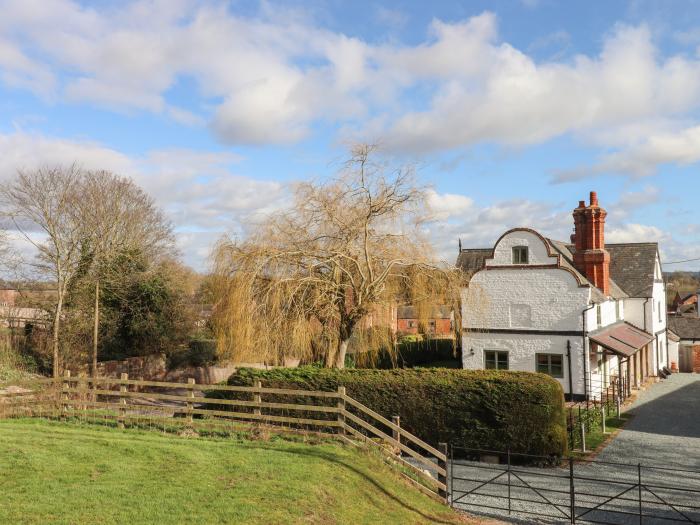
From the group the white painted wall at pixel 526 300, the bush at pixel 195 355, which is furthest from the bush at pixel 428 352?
the bush at pixel 195 355

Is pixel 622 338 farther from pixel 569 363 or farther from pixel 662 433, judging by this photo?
pixel 662 433

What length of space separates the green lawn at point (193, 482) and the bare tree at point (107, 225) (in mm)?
16575

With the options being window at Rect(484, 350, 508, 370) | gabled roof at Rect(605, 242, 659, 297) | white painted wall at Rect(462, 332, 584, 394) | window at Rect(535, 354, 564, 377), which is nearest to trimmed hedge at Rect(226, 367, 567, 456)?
white painted wall at Rect(462, 332, 584, 394)

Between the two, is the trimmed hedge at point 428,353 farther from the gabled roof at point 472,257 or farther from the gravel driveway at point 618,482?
the gravel driveway at point 618,482

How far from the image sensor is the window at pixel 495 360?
27.5 meters

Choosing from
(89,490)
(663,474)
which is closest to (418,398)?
(663,474)

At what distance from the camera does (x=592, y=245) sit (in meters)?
30.4

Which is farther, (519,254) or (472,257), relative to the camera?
(472,257)

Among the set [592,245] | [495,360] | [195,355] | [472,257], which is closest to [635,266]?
[592,245]

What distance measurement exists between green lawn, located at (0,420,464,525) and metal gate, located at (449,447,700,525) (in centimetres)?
163

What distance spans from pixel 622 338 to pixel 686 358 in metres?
16.4

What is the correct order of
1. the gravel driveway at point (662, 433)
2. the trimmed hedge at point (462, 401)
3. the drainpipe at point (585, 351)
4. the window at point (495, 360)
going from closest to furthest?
1. the trimmed hedge at point (462, 401)
2. the gravel driveway at point (662, 433)
3. the drainpipe at point (585, 351)
4. the window at point (495, 360)

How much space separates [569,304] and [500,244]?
168 inches

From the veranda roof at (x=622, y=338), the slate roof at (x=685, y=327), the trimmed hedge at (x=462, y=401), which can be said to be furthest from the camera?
the slate roof at (x=685, y=327)
